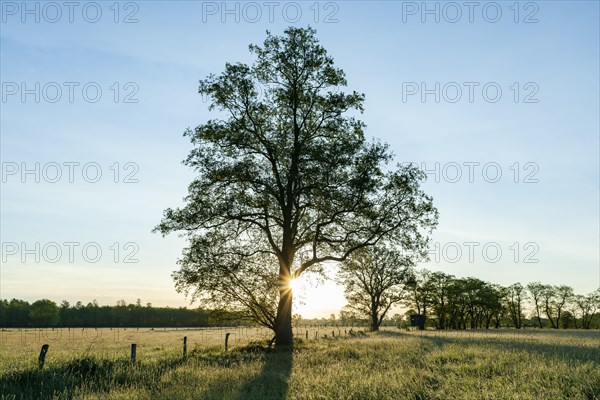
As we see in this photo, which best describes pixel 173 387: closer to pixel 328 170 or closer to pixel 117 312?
pixel 328 170

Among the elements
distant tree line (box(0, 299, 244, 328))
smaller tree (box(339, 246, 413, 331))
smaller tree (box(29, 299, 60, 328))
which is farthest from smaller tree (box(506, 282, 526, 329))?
smaller tree (box(29, 299, 60, 328))

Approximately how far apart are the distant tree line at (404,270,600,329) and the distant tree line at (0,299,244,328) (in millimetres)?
77138

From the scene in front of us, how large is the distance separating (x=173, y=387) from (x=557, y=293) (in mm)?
119803

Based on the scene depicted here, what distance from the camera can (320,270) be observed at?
27312 millimetres

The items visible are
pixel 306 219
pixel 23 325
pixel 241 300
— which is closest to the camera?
pixel 241 300

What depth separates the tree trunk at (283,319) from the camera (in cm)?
2490

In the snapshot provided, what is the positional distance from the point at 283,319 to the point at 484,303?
7989cm

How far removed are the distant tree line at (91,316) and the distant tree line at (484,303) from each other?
3037 inches

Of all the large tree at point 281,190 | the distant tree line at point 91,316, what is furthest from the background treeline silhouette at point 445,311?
the large tree at point 281,190

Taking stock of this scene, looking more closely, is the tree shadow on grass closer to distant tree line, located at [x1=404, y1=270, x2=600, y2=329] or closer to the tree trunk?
the tree trunk

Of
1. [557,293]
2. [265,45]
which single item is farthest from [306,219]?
[557,293]

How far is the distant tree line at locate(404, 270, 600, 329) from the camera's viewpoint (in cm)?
9156

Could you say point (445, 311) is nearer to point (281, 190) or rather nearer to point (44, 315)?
point (281, 190)

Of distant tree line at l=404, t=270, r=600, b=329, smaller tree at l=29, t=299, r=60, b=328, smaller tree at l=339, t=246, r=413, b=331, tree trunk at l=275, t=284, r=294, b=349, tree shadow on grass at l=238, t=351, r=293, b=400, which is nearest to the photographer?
tree shadow on grass at l=238, t=351, r=293, b=400
